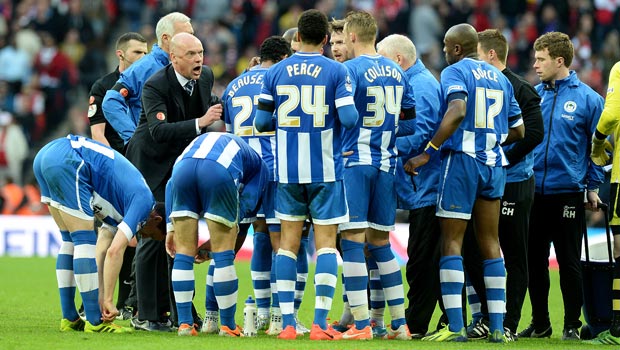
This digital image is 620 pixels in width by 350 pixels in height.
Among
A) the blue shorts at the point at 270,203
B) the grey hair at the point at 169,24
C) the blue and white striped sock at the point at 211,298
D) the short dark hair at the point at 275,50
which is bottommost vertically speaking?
the blue and white striped sock at the point at 211,298

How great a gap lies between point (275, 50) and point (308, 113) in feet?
4.32

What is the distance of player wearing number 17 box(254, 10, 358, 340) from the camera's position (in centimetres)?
926

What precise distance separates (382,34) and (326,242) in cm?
1613

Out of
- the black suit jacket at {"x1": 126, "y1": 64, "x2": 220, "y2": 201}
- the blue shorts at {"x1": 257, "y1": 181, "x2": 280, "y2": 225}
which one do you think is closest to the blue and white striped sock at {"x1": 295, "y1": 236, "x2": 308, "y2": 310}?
the blue shorts at {"x1": 257, "y1": 181, "x2": 280, "y2": 225}

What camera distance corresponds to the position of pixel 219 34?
2597 centimetres

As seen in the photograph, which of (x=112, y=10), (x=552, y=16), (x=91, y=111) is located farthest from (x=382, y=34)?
(x=91, y=111)

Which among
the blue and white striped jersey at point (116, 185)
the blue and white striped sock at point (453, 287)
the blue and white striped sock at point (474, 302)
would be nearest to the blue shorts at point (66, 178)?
the blue and white striped jersey at point (116, 185)

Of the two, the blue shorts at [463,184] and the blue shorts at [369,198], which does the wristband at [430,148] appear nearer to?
the blue shorts at [463,184]

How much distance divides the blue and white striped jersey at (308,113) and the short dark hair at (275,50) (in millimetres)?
1066

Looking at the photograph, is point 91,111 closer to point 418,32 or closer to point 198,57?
point 198,57

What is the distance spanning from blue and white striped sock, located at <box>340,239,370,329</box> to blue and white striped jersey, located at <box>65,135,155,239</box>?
5.60 ft

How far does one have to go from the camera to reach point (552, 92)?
1110cm

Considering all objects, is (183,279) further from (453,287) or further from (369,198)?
(453,287)

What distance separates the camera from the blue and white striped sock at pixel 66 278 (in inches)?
385
